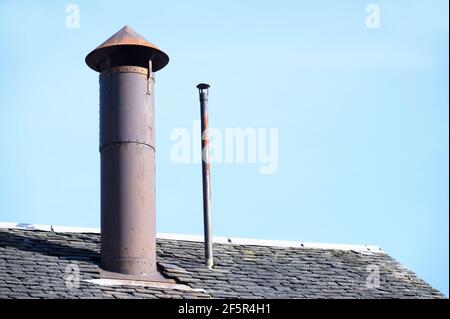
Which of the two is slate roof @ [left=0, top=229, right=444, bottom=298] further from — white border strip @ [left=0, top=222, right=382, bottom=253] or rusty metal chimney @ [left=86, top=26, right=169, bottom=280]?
rusty metal chimney @ [left=86, top=26, right=169, bottom=280]

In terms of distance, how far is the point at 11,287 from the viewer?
1273 centimetres

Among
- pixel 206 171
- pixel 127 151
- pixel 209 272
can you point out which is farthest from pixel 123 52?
pixel 209 272

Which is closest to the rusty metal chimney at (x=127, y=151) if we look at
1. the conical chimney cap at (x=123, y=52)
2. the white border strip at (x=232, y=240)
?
the conical chimney cap at (x=123, y=52)

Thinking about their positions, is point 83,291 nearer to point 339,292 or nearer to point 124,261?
point 124,261

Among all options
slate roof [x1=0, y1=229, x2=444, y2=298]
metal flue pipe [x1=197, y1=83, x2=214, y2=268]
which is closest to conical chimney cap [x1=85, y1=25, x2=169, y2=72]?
metal flue pipe [x1=197, y1=83, x2=214, y2=268]

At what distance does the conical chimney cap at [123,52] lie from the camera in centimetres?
1491

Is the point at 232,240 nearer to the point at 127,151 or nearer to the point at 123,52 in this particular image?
the point at 127,151

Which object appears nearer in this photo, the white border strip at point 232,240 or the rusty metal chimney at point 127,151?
the rusty metal chimney at point 127,151

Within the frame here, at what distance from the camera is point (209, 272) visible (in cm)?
1448

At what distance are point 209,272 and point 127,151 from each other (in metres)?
1.85

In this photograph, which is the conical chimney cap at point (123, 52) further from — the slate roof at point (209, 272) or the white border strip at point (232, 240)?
the slate roof at point (209, 272)

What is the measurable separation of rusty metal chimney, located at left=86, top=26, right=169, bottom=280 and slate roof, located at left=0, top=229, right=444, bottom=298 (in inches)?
14.9
